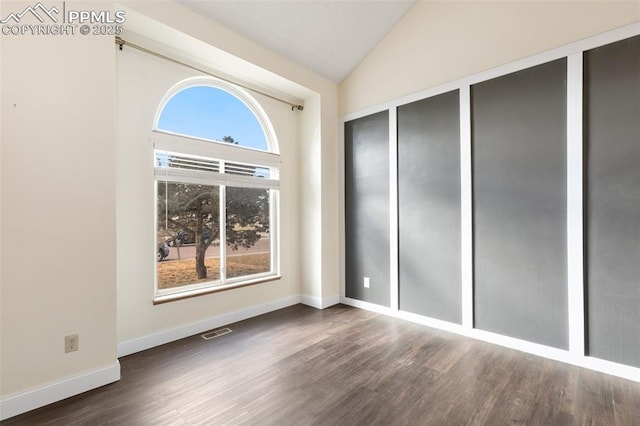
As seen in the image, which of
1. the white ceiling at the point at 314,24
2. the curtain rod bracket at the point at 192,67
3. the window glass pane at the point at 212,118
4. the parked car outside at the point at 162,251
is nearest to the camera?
the curtain rod bracket at the point at 192,67

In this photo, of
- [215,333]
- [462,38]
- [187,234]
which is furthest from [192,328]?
[462,38]

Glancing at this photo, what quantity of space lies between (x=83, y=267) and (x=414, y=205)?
10.2 ft

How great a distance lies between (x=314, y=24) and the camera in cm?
313

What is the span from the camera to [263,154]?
3693mm

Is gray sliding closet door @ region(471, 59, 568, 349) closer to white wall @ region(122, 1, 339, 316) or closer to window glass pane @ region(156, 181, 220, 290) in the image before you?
white wall @ region(122, 1, 339, 316)

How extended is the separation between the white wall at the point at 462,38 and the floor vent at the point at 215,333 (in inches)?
125

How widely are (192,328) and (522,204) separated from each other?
3429mm

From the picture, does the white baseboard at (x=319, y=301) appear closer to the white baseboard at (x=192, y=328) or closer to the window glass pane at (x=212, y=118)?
the white baseboard at (x=192, y=328)

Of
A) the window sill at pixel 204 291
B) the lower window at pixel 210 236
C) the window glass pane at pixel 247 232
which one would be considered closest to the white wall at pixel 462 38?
the window glass pane at pixel 247 232

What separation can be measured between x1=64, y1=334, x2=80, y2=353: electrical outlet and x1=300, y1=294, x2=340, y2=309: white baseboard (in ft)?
8.22

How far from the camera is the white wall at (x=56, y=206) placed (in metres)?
1.82

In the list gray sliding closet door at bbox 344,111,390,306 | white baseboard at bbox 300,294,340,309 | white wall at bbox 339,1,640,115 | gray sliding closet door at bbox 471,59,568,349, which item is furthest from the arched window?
gray sliding closet door at bbox 471,59,568,349

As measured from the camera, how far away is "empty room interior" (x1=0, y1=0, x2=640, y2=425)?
1892 millimetres

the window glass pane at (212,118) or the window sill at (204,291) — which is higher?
the window glass pane at (212,118)
